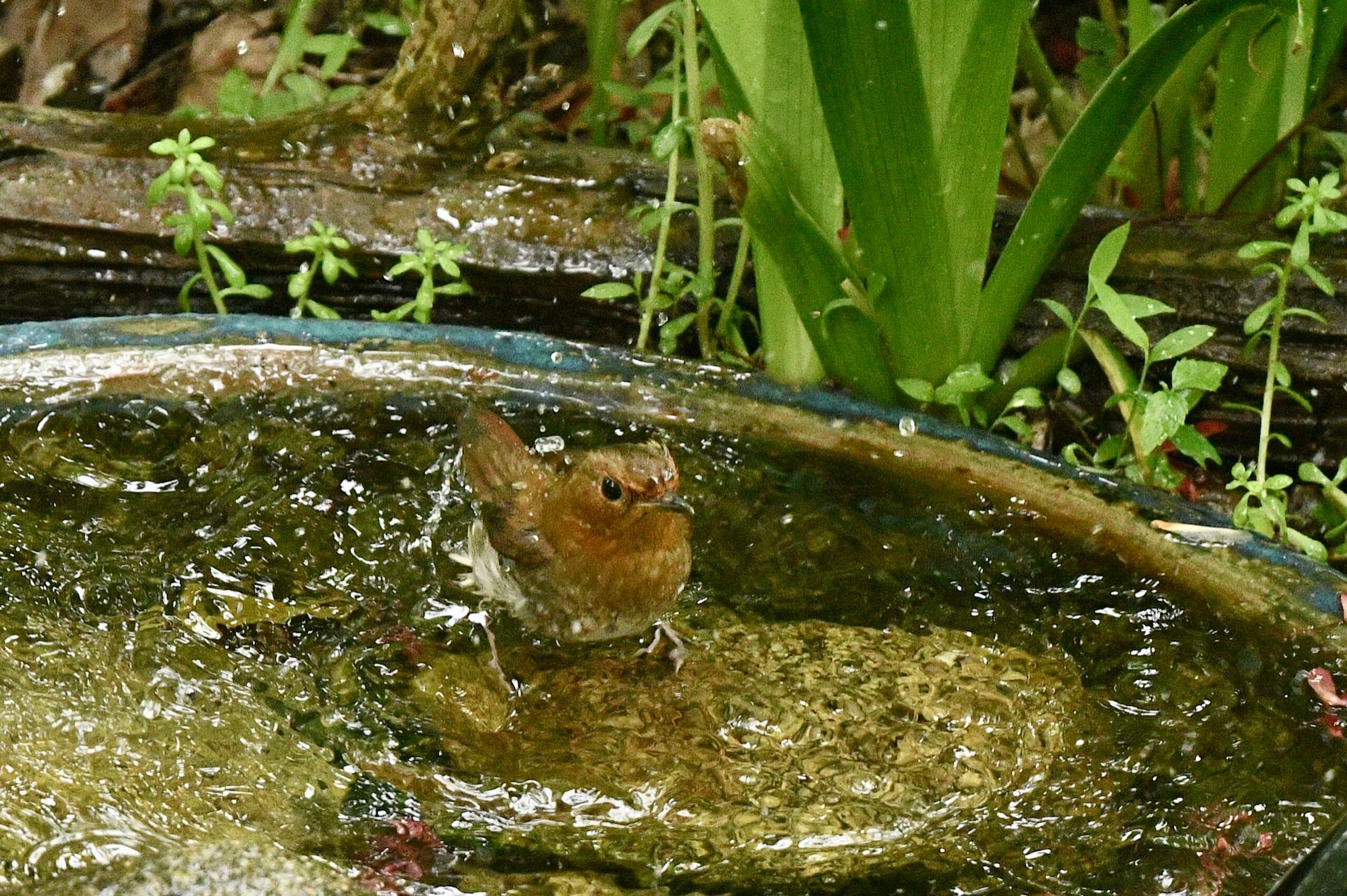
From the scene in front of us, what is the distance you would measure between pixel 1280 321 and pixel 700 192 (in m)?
1.43

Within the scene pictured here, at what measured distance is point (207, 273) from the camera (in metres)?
3.83

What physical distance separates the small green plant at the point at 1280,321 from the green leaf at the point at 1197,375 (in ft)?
0.71

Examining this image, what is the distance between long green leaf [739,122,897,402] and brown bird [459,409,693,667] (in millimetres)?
594

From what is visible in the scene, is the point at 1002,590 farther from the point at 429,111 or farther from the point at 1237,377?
the point at 429,111

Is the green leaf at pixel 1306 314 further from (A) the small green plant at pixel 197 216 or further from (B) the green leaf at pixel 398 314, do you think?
(A) the small green plant at pixel 197 216

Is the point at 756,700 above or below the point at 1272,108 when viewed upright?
below

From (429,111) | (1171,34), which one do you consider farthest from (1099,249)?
(429,111)

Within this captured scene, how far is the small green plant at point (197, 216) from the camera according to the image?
3.58 m

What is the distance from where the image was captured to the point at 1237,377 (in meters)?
3.69

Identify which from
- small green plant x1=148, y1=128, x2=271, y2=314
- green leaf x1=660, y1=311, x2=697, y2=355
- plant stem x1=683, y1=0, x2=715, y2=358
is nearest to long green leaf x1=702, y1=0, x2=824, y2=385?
plant stem x1=683, y1=0, x2=715, y2=358

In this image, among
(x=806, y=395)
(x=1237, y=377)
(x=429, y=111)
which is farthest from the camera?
(x=429, y=111)

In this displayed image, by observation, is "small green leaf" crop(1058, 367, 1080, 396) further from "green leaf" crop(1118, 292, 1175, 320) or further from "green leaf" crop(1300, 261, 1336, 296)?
"green leaf" crop(1300, 261, 1336, 296)

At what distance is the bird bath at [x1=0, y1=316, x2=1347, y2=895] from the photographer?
209cm

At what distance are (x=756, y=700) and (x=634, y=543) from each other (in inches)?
16.6
